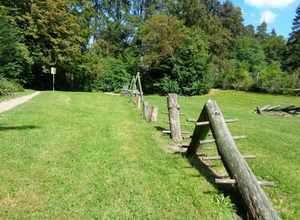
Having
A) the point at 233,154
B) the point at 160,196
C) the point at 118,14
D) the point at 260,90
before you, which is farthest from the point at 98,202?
the point at 118,14

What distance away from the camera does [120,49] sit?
139 ft

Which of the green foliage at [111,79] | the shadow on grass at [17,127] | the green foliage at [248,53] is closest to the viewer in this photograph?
the shadow on grass at [17,127]

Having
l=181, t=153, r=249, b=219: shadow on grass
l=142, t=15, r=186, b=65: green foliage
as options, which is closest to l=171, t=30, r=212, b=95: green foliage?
l=142, t=15, r=186, b=65: green foliage

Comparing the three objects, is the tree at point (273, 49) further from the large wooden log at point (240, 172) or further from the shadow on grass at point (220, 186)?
the large wooden log at point (240, 172)

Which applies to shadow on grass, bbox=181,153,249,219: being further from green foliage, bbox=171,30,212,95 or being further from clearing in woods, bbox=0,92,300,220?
green foliage, bbox=171,30,212,95

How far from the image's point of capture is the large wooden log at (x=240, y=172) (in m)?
3.68

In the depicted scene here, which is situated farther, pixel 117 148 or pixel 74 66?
pixel 74 66

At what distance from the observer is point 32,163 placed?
18.5 feet

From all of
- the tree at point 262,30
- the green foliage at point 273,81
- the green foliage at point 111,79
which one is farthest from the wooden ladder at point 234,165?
the tree at point 262,30

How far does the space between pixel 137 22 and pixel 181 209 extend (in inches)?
1586

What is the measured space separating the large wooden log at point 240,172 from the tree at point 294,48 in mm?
45366

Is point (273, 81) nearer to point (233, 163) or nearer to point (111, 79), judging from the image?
point (111, 79)

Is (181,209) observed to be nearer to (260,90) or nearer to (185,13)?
(260,90)

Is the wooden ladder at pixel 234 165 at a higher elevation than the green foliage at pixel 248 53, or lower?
lower
